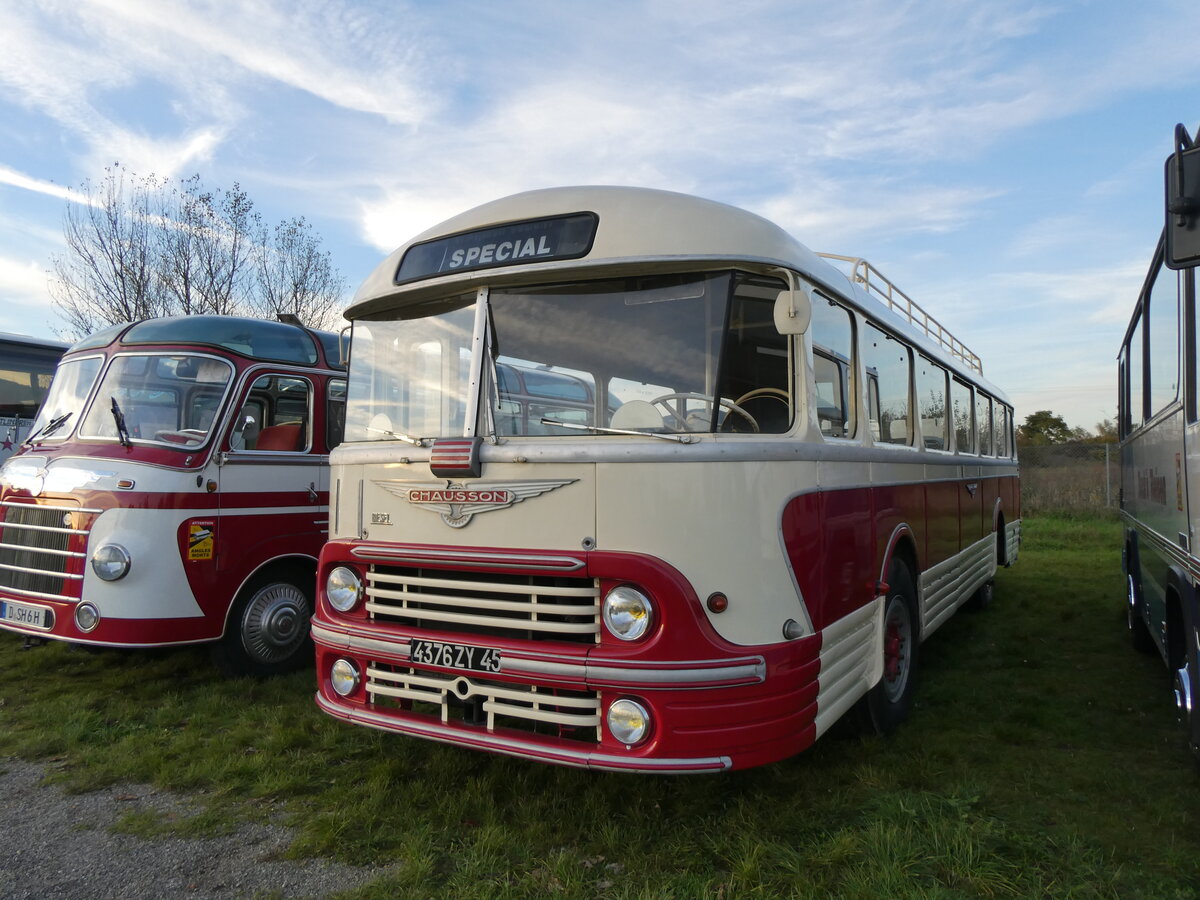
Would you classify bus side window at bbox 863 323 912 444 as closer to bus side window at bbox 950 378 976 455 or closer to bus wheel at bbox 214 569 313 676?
bus side window at bbox 950 378 976 455

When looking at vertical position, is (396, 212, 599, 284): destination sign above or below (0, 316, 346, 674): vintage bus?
above

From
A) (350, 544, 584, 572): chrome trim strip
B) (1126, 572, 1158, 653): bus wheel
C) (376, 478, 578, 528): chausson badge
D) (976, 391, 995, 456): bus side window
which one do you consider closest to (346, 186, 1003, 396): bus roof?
(376, 478, 578, 528): chausson badge

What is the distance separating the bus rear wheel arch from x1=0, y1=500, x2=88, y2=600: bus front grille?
3.50ft

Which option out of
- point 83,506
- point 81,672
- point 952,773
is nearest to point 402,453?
point 83,506

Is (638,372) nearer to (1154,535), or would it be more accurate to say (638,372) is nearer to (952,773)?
(952,773)

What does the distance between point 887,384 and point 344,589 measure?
11.5 feet

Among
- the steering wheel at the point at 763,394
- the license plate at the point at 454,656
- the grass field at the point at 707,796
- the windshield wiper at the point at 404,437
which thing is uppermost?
the steering wheel at the point at 763,394

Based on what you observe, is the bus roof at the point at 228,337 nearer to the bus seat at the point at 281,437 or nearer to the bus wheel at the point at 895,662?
the bus seat at the point at 281,437

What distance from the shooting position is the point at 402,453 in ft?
13.2

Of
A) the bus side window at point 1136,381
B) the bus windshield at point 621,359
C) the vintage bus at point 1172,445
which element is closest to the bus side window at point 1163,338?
the vintage bus at point 1172,445

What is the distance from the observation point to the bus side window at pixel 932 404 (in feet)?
20.0

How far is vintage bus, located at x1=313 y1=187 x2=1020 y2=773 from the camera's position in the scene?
334 cm

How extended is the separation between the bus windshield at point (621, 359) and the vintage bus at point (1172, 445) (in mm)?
1488

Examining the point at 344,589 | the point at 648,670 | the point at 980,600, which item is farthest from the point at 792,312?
the point at 980,600
